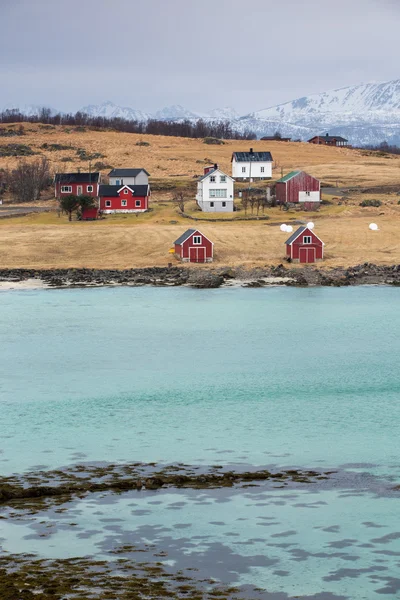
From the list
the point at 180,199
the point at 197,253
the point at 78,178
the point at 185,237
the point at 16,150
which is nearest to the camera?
the point at 185,237

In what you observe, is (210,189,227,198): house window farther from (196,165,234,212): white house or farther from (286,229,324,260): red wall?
(286,229,324,260): red wall

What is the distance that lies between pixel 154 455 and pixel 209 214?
6183cm

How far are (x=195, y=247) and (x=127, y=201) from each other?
21.9 metres

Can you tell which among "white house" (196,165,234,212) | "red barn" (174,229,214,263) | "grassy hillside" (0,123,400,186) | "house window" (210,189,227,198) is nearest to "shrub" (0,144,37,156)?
"grassy hillside" (0,123,400,186)

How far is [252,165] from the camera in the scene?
370 ft

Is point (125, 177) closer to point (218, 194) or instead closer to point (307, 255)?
point (218, 194)

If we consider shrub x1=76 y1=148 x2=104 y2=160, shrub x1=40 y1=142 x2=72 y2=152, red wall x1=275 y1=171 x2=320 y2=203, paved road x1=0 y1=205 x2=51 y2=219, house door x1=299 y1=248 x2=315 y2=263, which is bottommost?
house door x1=299 y1=248 x2=315 y2=263

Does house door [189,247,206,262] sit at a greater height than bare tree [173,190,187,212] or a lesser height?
lesser

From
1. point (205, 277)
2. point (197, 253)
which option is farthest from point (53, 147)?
point (205, 277)

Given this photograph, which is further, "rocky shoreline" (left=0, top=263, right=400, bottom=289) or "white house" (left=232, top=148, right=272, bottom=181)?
"white house" (left=232, top=148, right=272, bottom=181)

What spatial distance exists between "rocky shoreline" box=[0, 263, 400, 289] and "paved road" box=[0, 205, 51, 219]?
858 inches

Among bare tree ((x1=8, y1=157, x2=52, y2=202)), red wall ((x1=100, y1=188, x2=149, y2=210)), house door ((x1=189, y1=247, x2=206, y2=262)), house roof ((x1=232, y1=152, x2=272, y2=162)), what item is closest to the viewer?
house door ((x1=189, y1=247, x2=206, y2=262))

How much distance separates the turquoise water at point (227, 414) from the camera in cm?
1964

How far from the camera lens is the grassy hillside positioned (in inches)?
4665
